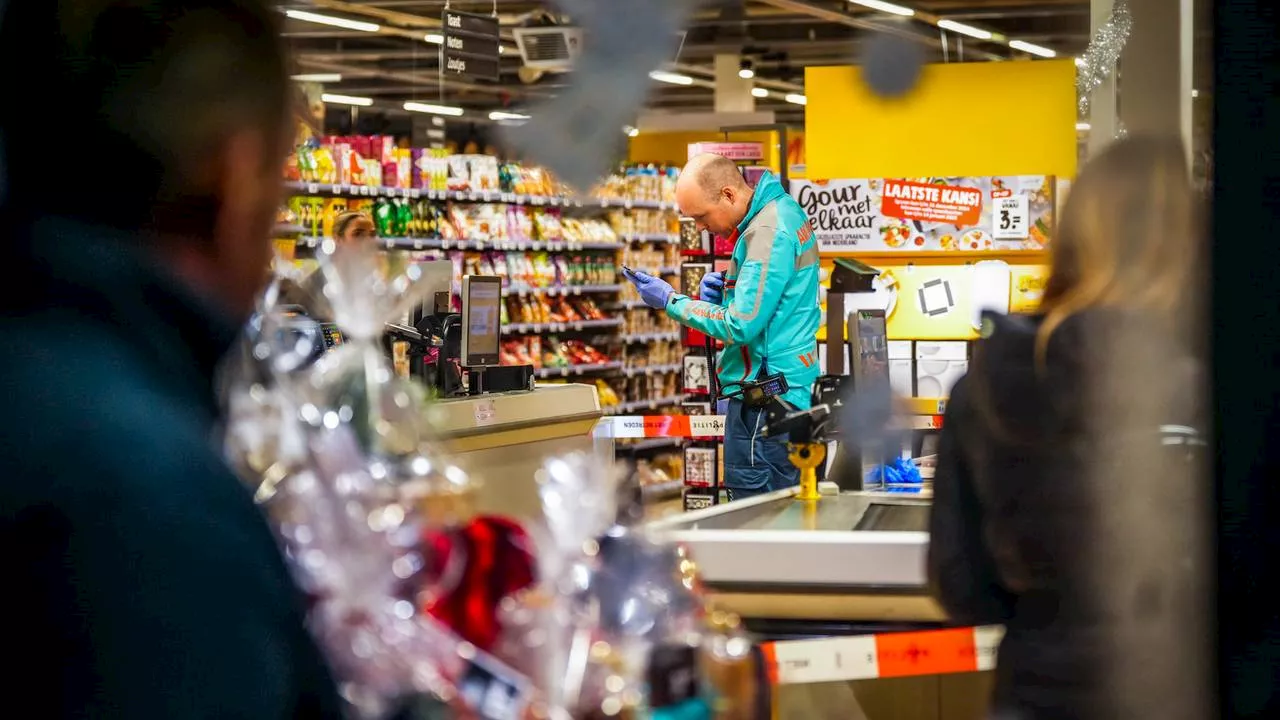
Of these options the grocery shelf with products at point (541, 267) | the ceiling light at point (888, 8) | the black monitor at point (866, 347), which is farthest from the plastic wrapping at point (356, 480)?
the grocery shelf with products at point (541, 267)

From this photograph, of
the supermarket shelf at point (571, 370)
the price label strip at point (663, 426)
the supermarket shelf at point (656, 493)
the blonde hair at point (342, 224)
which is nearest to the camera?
the supermarket shelf at point (656, 493)

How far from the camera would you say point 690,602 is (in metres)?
0.78

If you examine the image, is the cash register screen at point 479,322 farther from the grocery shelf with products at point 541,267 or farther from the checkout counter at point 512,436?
the grocery shelf with products at point 541,267

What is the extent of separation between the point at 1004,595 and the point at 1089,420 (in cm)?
15

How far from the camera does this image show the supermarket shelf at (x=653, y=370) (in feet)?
23.1

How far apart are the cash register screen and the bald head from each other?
6.73ft

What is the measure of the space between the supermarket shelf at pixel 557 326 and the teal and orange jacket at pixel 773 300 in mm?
4398

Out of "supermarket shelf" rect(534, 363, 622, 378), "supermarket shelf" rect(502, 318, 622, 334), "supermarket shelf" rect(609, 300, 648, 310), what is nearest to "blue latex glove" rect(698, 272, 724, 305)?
"supermarket shelf" rect(502, 318, 622, 334)

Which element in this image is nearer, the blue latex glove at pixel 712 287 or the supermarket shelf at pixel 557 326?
the blue latex glove at pixel 712 287

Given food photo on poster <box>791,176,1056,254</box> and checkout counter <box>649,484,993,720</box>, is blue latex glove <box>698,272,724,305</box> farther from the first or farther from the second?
checkout counter <box>649,484,993,720</box>

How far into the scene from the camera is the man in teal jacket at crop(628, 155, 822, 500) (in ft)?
4.53

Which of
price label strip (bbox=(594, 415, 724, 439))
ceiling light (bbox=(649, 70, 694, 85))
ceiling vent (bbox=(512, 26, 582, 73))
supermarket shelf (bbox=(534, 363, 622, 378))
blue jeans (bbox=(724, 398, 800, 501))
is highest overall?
ceiling vent (bbox=(512, 26, 582, 73))

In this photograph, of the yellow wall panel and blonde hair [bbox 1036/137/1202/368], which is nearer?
blonde hair [bbox 1036/137/1202/368]

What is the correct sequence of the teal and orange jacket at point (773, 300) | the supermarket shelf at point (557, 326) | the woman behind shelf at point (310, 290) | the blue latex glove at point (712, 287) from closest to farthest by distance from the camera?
the woman behind shelf at point (310, 290) → the teal and orange jacket at point (773, 300) → the blue latex glove at point (712, 287) → the supermarket shelf at point (557, 326)
